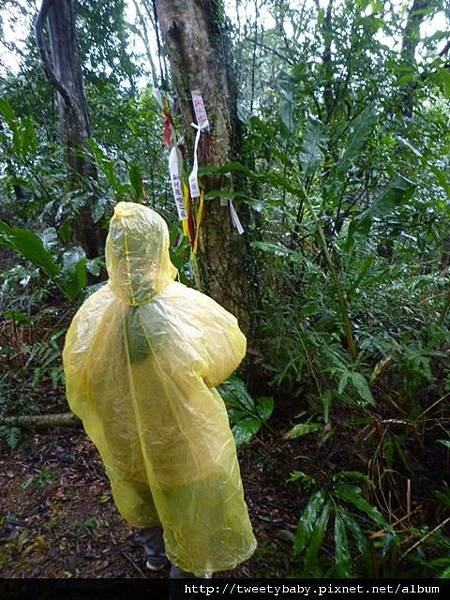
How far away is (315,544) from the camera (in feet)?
4.66

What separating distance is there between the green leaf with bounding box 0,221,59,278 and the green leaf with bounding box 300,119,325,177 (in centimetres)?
165

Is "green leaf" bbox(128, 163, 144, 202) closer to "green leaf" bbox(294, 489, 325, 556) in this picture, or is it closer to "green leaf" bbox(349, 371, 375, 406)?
"green leaf" bbox(349, 371, 375, 406)

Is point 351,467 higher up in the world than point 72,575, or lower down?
higher up

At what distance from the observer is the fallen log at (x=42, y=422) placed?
248 centimetres

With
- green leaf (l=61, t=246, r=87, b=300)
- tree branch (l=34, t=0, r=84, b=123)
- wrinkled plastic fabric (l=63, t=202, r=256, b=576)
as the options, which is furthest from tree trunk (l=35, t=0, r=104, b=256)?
wrinkled plastic fabric (l=63, t=202, r=256, b=576)

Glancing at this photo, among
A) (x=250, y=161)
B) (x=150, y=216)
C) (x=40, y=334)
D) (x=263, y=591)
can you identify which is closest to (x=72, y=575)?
(x=263, y=591)

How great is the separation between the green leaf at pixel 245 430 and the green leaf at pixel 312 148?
120 cm

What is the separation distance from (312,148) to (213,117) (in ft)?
1.64

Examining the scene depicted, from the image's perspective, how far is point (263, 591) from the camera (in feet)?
4.89

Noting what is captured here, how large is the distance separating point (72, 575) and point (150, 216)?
1647mm

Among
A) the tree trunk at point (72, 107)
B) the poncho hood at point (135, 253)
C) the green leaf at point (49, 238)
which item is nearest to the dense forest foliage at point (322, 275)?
the green leaf at point (49, 238)

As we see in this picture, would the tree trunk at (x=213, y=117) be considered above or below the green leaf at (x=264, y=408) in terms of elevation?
above

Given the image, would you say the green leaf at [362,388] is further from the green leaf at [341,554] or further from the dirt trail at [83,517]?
the dirt trail at [83,517]

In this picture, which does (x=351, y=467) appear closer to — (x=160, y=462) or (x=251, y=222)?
(x=160, y=462)
